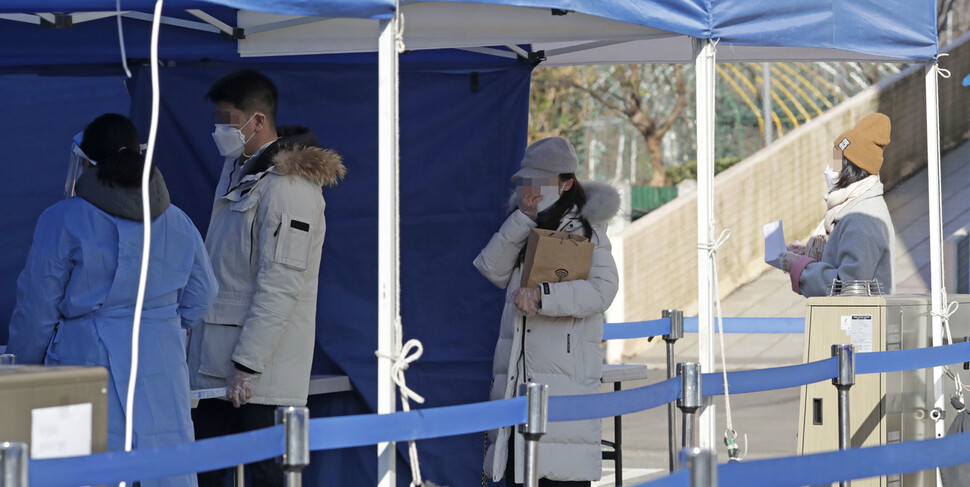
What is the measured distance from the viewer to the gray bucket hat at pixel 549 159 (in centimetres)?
484

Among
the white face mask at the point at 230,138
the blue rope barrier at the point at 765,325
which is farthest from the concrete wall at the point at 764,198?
the white face mask at the point at 230,138

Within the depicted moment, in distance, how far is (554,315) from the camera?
4707 millimetres

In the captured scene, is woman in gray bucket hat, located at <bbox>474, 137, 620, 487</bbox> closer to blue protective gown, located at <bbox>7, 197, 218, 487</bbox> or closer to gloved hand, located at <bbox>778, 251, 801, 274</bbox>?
gloved hand, located at <bbox>778, 251, 801, 274</bbox>

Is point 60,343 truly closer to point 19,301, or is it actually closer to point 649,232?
point 19,301

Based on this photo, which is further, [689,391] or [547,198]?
[547,198]

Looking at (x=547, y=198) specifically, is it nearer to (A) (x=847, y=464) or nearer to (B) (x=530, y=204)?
(B) (x=530, y=204)

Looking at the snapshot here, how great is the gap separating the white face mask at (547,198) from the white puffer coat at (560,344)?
79 mm

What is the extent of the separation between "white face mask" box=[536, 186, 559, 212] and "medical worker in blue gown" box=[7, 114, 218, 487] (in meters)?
1.55

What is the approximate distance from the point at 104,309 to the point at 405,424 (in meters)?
1.18

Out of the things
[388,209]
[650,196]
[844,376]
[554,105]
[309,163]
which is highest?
[554,105]

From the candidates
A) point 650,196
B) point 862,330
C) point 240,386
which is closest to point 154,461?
point 240,386

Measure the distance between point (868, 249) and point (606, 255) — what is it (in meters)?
1.22

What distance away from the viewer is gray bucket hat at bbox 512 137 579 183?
4.84m

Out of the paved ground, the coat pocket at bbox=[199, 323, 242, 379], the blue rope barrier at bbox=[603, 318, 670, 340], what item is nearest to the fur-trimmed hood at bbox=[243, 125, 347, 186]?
the coat pocket at bbox=[199, 323, 242, 379]
